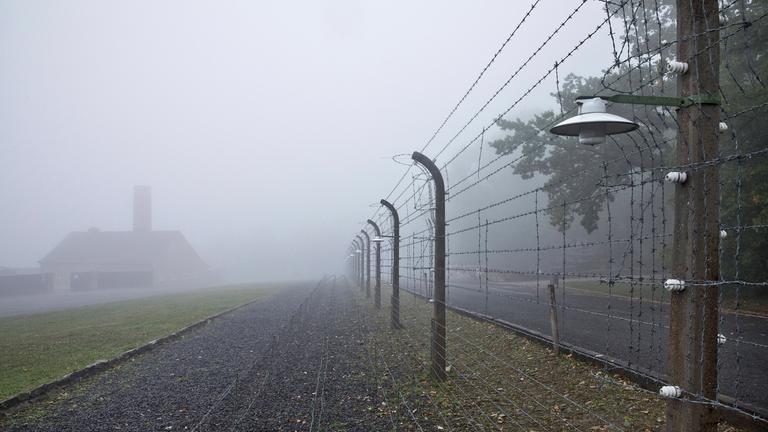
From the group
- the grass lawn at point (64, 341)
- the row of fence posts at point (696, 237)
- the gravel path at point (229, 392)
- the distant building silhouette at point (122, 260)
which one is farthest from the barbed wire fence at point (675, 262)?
the distant building silhouette at point (122, 260)

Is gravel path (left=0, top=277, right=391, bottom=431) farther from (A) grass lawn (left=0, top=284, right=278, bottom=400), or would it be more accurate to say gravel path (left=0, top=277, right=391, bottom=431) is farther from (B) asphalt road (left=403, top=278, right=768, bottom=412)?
(B) asphalt road (left=403, top=278, right=768, bottom=412)

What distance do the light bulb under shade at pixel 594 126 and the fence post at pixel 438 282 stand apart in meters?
5.17

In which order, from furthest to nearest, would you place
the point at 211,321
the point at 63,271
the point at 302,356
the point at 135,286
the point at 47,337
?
1. the point at 63,271
2. the point at 135,286
3. the point at 211,321
4. the point at 47,337
5. the point at 302,356

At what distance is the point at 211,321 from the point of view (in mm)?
19719

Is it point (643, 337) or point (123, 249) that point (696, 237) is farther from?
point (123, 249)

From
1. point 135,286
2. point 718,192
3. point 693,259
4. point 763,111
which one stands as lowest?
point 135,286

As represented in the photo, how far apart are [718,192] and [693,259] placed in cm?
36

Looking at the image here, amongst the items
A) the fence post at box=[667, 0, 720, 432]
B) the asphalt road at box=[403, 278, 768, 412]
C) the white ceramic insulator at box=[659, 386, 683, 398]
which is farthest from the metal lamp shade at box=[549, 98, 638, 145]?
the white ceramic insulator at box=[659, 386, 683, 398]

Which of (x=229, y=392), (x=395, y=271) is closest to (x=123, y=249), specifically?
(x=395, y=271)

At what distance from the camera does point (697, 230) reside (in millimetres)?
2938

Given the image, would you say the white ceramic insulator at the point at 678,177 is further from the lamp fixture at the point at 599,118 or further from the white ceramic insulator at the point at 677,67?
the white ceramic insulator at the point at 677,67

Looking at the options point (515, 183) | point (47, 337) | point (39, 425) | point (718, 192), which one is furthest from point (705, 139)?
point (515, 183)

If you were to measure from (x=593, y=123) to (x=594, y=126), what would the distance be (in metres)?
0.06

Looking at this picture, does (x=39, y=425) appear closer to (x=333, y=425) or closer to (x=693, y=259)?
(x=333, y=425)
